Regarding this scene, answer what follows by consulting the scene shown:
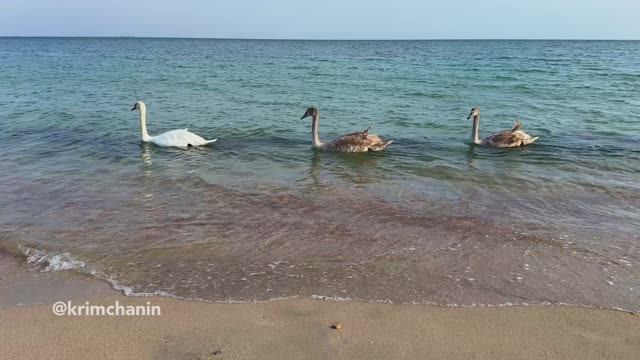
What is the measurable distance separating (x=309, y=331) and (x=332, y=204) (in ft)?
11.9

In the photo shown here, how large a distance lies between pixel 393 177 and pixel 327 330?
554 cm

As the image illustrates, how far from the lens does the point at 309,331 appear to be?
163 inches

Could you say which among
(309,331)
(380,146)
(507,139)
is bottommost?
(309,331)

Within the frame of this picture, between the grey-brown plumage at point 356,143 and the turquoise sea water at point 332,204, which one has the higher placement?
the grey-brown plumage at point 356,143

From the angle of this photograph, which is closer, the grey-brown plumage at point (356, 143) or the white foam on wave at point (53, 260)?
the white foam on wave at point (53, 260)

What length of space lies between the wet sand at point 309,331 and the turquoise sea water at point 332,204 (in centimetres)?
29

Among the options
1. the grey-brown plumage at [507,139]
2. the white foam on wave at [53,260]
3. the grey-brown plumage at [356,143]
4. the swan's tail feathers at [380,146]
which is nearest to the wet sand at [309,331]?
the white foam on wave at [53,260]

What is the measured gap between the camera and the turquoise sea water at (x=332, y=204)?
5.14 m

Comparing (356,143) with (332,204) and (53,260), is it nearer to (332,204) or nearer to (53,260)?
(332,204)

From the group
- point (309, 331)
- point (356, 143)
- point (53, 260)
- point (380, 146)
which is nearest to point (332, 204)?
point (309, 331)

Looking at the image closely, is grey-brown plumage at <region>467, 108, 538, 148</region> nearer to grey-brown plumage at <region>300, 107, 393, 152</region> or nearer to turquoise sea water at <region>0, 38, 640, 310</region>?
turquoise sea water at <region>0, 38, 640, 310</region>

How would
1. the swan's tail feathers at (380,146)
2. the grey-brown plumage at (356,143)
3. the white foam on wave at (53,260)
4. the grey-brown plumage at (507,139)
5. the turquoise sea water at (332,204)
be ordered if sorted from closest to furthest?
Answer: the turquoise sea water at (332,204) < the white foam on wave at (53,260) < the grey-brown plumage at (356,143) < the swan's tail feathers at (380,146) < the grey-brown plumage at (507,139)

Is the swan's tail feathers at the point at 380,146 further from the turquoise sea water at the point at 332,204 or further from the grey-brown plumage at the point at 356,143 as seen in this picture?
the turquoise sea water at the point at 332,204

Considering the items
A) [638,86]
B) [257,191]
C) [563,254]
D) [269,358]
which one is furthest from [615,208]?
[638,86]
